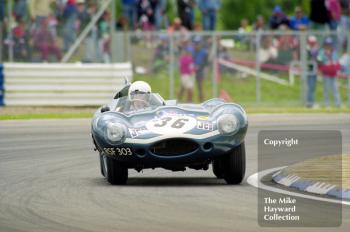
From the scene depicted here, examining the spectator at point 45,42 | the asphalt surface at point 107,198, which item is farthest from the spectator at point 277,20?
the asphalt surface at point 107,198

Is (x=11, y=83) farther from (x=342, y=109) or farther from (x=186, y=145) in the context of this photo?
(x=186, y=145)

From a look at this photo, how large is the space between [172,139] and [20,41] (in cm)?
1462

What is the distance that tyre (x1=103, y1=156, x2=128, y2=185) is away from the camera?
12125mm

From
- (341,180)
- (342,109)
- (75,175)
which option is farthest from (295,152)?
(342,109)

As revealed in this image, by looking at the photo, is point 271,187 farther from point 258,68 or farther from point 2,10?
→ point 258,68

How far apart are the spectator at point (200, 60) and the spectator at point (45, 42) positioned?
Answer: 9.99 ft

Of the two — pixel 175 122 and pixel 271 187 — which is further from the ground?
pixel 175 122

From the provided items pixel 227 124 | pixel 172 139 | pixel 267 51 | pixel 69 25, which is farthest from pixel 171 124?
pixel 267 51

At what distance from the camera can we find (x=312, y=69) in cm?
2684

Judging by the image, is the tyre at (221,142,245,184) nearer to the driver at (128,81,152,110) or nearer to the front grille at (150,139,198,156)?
the front grille at (150,139,198,156)

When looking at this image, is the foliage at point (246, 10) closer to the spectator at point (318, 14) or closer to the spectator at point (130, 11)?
the spectator at point (130, 11)

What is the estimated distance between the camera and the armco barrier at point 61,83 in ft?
85.3

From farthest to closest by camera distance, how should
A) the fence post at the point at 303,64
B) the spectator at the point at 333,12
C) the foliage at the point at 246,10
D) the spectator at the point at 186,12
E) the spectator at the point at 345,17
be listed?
the foliage at the point at 246,10, the spectator at the point at 186,12, the spectator at the point at 333,12, the spectator at the point at 345,17, the fence post at the point at 303,64

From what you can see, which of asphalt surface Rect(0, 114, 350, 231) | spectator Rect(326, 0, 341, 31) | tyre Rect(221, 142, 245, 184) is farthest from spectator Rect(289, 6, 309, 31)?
tyre Rect(221, 142, 245, 184)
